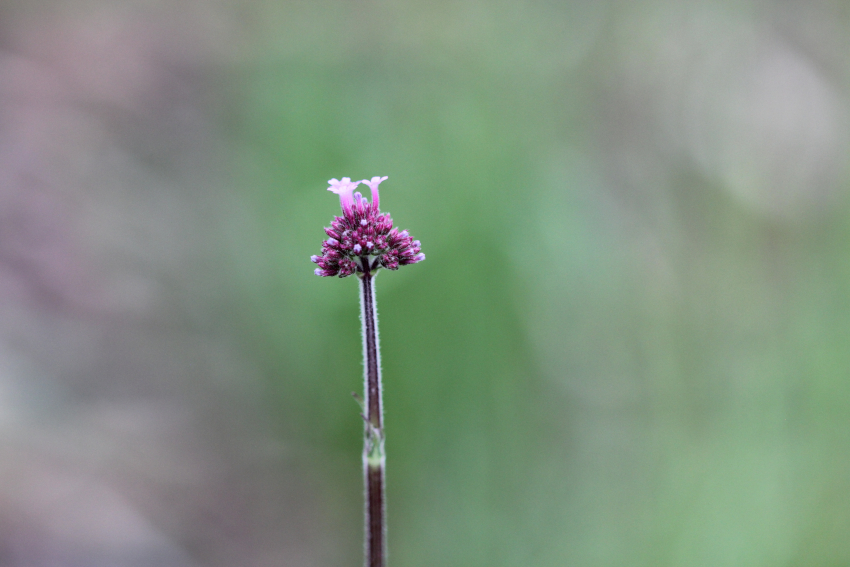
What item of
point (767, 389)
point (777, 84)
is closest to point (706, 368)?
point (767, 389)

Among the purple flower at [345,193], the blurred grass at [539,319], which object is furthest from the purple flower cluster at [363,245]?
the blurred grass at [539,319]

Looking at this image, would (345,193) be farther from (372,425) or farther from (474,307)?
(474,307)

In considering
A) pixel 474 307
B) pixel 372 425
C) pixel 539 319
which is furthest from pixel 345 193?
pixel 539 319

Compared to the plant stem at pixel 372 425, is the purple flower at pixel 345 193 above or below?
above

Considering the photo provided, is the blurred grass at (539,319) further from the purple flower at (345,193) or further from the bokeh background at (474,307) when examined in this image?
the purple flower at (345,193)

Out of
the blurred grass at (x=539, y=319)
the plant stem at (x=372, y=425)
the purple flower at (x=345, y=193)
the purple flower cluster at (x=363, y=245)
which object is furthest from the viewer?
the blurred grass at (x=539, y=319)

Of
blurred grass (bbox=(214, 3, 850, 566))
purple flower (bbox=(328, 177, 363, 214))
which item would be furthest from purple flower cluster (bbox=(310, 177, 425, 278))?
blurred grass (bbox=(214, 3, 850, 566))
